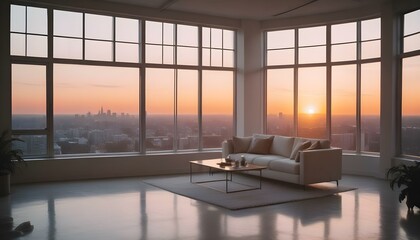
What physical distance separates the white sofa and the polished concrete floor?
0.58m

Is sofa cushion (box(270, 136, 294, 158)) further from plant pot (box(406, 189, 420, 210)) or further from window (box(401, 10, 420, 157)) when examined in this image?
plant pot (box(406, 189, 420, 210))

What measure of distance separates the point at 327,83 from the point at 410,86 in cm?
197

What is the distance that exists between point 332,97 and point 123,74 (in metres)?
4.96

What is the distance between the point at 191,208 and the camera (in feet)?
19.5

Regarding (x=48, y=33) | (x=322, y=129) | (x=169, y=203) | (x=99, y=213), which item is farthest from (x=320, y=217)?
(x=48, y=33)

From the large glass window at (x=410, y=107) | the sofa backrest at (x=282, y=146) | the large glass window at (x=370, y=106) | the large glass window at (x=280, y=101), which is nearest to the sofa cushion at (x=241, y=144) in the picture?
the sofa backrest at (x=282, y=146)

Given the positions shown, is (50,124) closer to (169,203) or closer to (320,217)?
(169,203)

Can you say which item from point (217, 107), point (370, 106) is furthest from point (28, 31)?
point (370, 106)

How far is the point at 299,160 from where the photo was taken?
24.6ft

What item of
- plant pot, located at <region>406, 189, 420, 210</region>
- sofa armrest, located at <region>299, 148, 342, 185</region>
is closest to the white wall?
sofa armrest, located at <region>299, 148, 342, 185</region>

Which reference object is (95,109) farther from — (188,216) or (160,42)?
(188,216)

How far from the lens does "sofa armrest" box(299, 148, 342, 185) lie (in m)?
7.24

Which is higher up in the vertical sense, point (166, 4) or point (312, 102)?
point (166, 4)

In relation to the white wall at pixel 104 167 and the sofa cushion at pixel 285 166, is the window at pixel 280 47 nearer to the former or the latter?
the white wall at pixel 104 167
